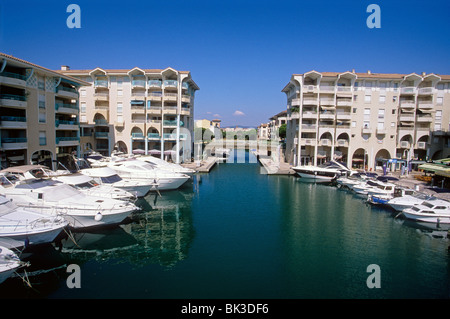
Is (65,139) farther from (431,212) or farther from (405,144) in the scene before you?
(405,144)

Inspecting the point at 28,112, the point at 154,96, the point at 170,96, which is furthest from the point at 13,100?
the point at 170,96

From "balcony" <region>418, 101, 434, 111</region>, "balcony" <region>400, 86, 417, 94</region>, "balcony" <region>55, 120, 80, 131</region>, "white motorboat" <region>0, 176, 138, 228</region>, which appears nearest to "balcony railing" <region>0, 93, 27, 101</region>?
"balcony" <region>55, 120, 80, 131</region>

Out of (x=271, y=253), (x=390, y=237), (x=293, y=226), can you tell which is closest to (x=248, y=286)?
(x=271, y=253)

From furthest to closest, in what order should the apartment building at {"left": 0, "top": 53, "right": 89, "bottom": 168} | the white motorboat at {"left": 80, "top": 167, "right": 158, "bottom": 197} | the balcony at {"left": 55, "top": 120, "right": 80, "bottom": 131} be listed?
the balcony at {"left": 55, "top": 120, "right": 80, "bottom": 131}
the white motorboat at {"left": 80, "top": 167, "right": 158, "bottom": 197}
the apartment building at {"left": 0, "top": 53, "right": 89, "bottom": 168}

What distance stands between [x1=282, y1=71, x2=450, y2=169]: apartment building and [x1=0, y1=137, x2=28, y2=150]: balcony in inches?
1480

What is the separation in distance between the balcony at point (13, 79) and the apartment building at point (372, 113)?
1442 inches

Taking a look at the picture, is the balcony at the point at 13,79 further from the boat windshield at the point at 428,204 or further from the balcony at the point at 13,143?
the boat windshield at the point at 428,204

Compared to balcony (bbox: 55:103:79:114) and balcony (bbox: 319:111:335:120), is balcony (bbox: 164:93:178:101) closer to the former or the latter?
balcony (bbox: 55:103:79:114)

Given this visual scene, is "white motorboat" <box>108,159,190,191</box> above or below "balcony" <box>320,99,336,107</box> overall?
below

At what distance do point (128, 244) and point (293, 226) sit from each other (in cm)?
1200

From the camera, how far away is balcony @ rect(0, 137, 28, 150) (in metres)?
25.1

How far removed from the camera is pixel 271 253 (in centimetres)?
1752

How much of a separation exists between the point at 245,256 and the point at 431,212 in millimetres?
15987
